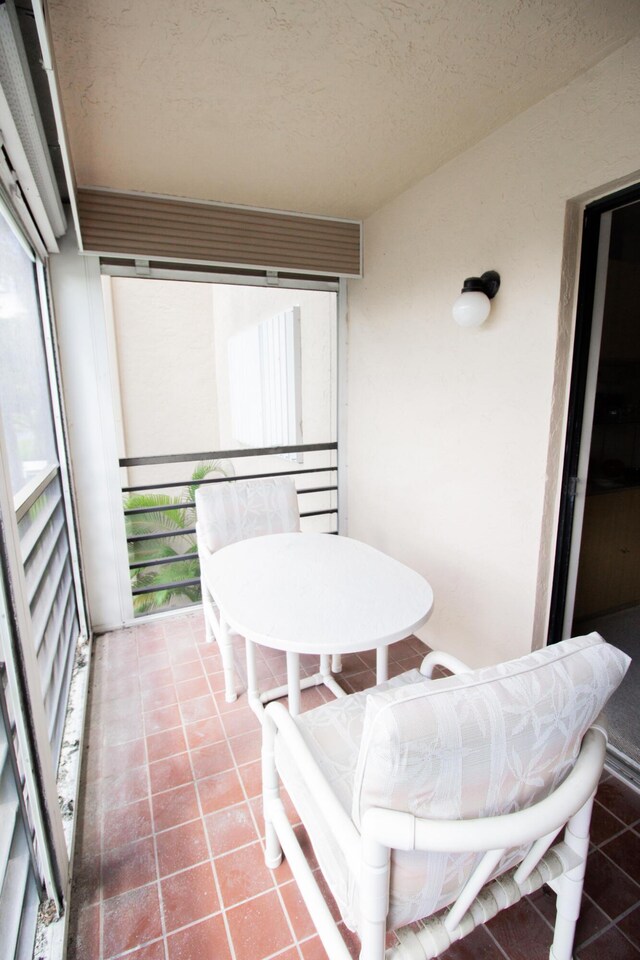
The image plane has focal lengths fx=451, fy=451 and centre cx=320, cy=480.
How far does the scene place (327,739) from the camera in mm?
Result: 1205

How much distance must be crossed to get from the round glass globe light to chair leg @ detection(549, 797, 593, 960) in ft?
5.29

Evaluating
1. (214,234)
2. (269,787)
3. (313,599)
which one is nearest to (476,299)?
(313,599)

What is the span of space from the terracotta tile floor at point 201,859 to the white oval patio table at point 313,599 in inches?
13.1

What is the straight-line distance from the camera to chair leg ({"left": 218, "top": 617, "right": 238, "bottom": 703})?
79.7 inches

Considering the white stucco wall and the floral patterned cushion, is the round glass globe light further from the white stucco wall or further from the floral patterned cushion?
the floral patterned cushion

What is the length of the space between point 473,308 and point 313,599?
1.31 m

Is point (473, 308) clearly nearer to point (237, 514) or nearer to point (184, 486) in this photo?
point (237, 514)

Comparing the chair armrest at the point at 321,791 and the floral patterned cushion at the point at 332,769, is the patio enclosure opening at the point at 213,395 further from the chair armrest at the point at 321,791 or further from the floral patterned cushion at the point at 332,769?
the chair armrest at the point at 321,791

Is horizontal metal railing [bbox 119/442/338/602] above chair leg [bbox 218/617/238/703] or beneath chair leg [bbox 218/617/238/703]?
above

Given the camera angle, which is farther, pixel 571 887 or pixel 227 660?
pixel 227 660

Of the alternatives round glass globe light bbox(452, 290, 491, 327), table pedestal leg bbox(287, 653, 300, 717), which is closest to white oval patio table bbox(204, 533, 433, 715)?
table pedestal leg bbox(287, 653, 300, 717)

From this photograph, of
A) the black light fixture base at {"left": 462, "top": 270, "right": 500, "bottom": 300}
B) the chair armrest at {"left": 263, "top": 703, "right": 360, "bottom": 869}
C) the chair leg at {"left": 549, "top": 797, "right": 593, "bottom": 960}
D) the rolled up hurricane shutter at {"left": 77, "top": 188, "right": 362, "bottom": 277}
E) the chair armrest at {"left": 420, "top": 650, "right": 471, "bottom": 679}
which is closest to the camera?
the chair armrest at {"left": 263, "top": 703, "right": 360, "bottom": 869}

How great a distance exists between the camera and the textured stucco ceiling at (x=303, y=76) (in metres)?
1.21

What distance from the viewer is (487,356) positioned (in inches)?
76.5
